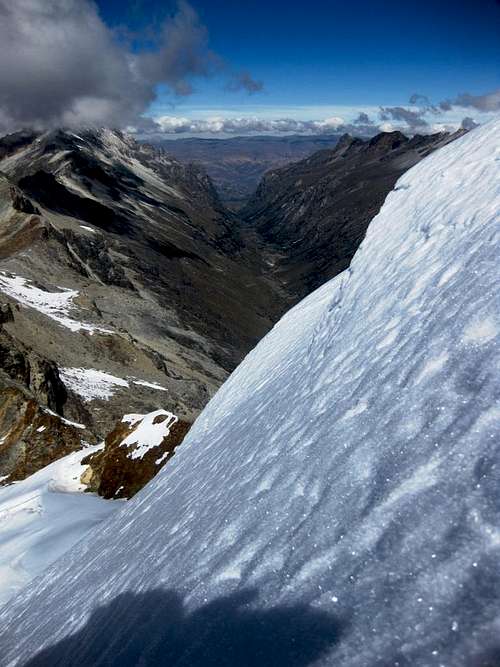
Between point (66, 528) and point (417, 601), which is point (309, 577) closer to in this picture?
point (417, 601)

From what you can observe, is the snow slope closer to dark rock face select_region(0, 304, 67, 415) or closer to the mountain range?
the mountain range

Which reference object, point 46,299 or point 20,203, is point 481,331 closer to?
point 46,299

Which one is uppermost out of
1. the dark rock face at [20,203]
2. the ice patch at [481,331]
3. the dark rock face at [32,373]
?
the dark rock face at [20,203]

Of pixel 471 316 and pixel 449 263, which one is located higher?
pixel 449 263

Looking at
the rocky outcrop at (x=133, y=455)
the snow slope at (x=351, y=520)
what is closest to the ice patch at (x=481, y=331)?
the snow slope at (x=351, y=520)

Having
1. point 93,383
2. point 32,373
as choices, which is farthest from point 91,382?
point 32,373

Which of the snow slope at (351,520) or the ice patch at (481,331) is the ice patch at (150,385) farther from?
the ice patch at (481,331)

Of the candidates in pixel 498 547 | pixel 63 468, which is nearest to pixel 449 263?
pixel 498 547
